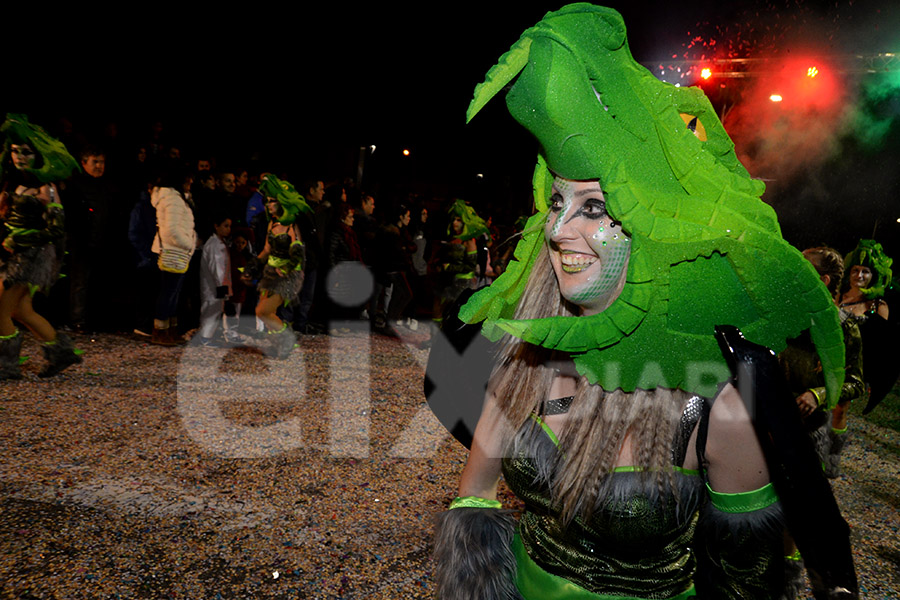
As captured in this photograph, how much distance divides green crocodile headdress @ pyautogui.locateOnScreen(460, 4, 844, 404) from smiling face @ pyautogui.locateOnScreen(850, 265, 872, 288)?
4.62m

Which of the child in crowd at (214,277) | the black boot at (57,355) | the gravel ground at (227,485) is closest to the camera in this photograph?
the gravel ground at (227,485)

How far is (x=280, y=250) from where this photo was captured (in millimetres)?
6543

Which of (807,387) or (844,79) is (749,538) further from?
(844,79)

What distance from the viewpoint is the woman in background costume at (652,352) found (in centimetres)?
114

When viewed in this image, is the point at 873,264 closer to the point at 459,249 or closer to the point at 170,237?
the point at 459,249

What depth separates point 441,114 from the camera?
1423 centimetres

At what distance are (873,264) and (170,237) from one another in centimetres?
734

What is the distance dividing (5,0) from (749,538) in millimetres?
11061

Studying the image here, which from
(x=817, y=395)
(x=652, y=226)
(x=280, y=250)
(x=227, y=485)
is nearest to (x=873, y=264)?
(x=817, y=395)

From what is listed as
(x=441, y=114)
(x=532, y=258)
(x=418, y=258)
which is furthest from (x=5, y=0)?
(x=532, y=258)

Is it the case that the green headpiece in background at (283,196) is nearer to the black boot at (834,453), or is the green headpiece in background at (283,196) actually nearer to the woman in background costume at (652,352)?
the woman in background costume at (652,352)

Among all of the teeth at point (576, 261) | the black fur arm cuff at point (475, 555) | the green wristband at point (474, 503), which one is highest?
the teeth at point (576, 261)

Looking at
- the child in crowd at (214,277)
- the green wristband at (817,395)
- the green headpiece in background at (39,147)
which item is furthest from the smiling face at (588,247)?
the child in crowd at (214,277)

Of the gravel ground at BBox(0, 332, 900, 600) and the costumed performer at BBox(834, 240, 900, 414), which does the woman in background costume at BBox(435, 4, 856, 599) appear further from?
the costumed performer at BBox(834, 240, 900, 414)
